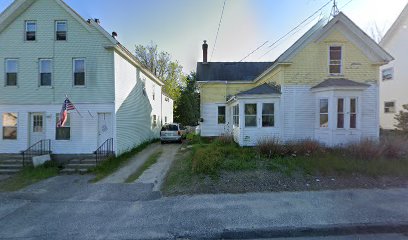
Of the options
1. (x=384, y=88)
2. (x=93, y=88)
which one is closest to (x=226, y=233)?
(x=93, y=88)

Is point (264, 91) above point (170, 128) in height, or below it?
above

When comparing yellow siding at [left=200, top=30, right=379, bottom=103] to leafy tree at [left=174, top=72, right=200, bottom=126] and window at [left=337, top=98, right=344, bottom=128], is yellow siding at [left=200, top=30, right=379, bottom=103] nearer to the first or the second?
window at [left=337, top=98, right=344, bottom=128]

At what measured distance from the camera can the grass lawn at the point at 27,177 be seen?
9750mm

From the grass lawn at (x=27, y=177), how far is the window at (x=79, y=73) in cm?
465

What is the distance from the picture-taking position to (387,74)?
2222 centimetres

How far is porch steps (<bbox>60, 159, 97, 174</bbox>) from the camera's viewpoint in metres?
11.9

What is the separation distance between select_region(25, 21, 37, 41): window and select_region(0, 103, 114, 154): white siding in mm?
3859

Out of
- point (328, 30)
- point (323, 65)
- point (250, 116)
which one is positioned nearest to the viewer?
point (328, 30)

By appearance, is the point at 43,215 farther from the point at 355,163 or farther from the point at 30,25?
the point at 30,25

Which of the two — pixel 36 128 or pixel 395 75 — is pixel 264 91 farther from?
pixel 395 75

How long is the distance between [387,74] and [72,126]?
25.7 metres

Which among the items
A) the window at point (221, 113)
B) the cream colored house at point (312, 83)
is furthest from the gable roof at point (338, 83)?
the window at point (221, 113)

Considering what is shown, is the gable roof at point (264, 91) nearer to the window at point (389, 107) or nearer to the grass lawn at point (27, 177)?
the grass lawn at point (27, 177)

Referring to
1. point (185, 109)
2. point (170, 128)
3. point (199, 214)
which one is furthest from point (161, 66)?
point (199, 214)
